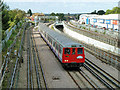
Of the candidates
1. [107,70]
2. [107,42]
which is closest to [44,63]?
[107,70]

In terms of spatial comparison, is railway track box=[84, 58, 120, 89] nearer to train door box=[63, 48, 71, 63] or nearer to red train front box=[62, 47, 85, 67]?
red train front box=[62, 47, 85, 67]

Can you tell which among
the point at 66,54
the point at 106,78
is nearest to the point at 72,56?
the point at 66,54

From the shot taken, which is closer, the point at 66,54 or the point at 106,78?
the point at 106,78

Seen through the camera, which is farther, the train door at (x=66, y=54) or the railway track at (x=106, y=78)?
the train door at (x=66, y=54)

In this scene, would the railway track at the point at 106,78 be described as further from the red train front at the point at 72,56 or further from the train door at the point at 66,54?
the train door at the point at 66,54

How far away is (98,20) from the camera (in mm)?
54156

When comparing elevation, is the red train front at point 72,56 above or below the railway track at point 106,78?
above

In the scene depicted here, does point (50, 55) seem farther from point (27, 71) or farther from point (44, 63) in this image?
point (27, 71)

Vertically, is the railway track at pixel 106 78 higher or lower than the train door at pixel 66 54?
lower

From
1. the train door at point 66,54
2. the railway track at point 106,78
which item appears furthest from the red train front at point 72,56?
the railway track at point 106,78

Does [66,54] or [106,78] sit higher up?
[66,54]

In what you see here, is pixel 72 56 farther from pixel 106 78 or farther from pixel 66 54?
pixel 106 78

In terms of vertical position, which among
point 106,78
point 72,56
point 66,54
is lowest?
point 106,78

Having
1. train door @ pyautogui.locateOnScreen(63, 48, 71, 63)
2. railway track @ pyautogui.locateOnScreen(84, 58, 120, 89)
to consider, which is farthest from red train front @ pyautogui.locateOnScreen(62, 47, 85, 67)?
railway track @ pyautogui.locateOnScreen(84, 58, 120, 89)
